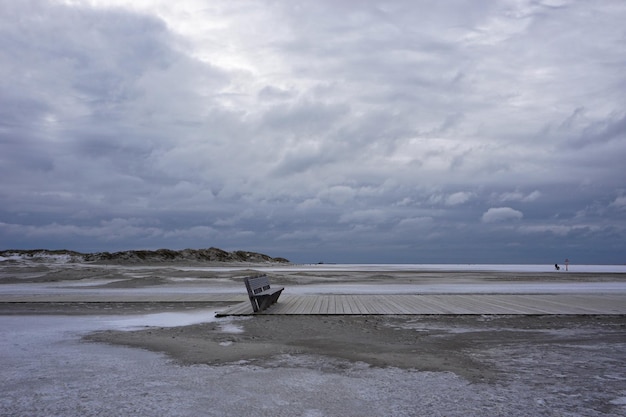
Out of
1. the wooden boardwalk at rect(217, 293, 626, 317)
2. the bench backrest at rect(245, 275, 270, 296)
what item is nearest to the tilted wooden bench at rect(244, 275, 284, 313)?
the bench backrest at rect(245, 275, 270, 296)

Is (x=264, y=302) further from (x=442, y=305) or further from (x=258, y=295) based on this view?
(x=442, y=305)

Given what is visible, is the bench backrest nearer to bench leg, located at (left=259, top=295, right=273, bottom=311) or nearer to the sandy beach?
bench leg, located at (left=259, top=295, right=273, bottom=311)

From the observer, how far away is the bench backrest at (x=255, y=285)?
13.7 metres

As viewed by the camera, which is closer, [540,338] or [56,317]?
[540,338]

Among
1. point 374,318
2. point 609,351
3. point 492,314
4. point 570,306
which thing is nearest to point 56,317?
point 374,318

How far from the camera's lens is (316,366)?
25.8 feet

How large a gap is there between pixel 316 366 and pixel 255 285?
702 centimetres

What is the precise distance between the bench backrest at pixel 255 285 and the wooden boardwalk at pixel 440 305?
65 centimetres

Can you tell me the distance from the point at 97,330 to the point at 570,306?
1375 cm

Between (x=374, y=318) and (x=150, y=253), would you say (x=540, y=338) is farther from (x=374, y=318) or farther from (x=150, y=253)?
(x=150, y=253)

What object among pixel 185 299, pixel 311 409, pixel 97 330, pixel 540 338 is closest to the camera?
pixel 311 409

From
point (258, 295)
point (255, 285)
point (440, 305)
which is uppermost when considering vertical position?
point (255, 285)

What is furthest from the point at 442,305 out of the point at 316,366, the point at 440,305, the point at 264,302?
the point at 316,366

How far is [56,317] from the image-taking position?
46.3 feet
